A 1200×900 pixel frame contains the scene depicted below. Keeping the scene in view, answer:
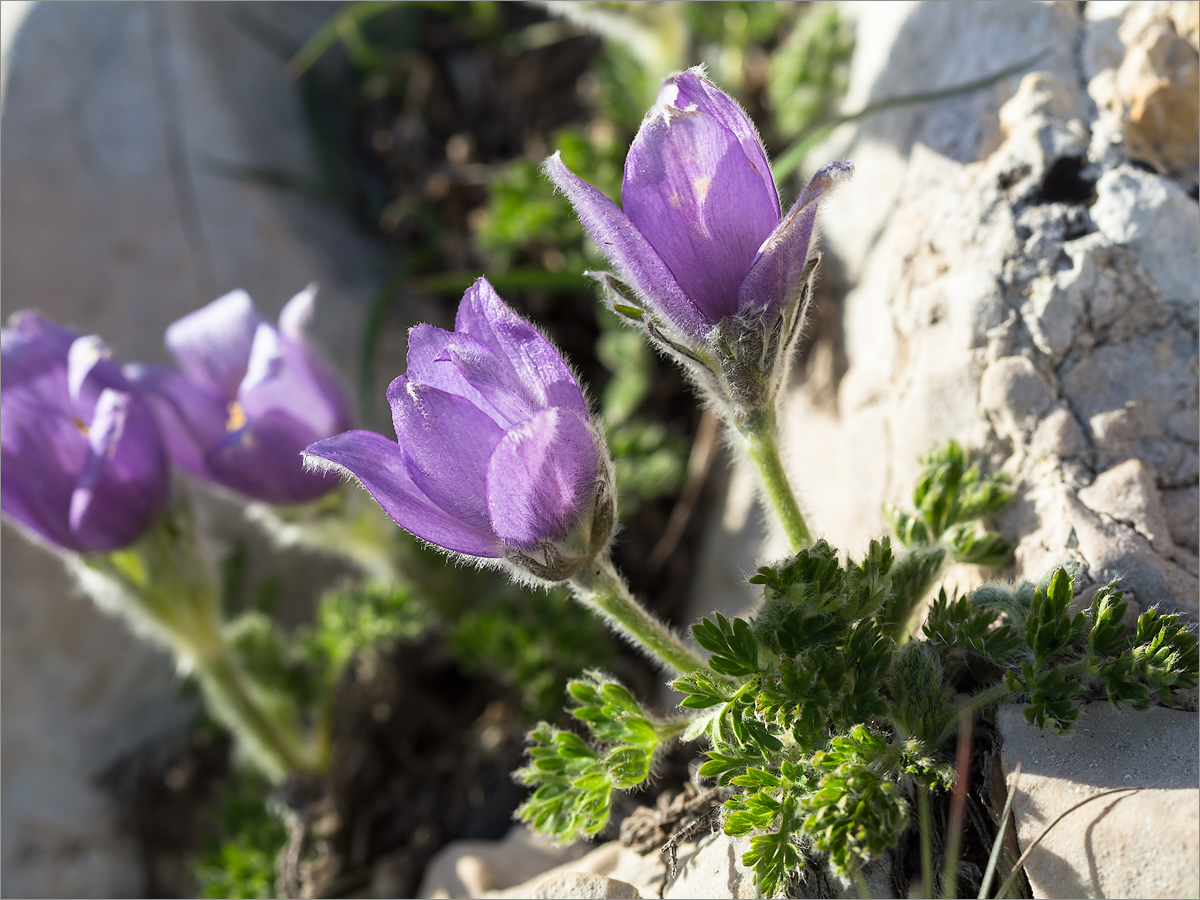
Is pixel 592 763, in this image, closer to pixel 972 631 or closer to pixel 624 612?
pixel 624 612

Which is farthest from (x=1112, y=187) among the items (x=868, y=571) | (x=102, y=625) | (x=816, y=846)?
(x=102, y=625)

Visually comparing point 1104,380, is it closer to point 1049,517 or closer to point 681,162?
point 1049,517

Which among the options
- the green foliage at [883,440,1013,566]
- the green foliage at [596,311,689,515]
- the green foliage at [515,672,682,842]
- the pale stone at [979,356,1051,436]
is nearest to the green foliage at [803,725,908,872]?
the green foliage at [515,672,682,842]

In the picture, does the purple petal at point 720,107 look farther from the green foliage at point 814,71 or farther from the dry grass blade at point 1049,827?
the green foliage at point 814,71

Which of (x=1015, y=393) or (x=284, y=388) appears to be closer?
(x=1015, y=393)

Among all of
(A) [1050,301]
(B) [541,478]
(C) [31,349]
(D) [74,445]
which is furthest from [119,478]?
(A) [1050,301]

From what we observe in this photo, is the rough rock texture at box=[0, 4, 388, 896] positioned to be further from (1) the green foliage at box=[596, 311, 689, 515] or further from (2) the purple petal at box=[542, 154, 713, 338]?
(2) the purple petal at box=[542, 154, 713, 338]
